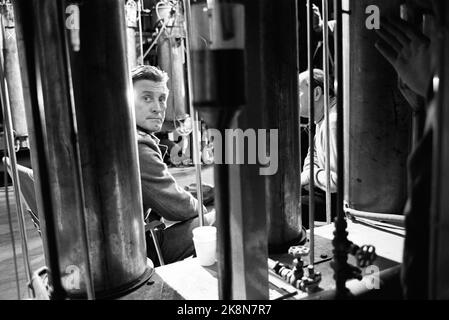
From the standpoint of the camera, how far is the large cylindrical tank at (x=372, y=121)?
1327 millimetres

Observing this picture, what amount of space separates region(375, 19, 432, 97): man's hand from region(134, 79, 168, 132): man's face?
1.49 meters

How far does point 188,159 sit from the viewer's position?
6.71 meters

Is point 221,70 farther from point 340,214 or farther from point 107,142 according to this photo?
point 107,142

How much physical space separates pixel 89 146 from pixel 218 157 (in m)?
0.49

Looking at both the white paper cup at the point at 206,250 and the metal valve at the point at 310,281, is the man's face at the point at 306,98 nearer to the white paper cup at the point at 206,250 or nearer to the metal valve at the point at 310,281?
the white paper cup at the point at 206,250

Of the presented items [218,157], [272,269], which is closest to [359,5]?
[272,269]

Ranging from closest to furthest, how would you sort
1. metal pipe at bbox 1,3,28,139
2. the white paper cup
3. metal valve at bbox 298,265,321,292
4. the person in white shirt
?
metal valve at bbox 298,265,321,292 → the white paper cup → the person in white shirt → metal pipe at bbox 1,3,28,139

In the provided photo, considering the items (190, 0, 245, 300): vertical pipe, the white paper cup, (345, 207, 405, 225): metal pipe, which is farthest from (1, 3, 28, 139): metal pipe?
(190, 0, 245, 300): vertical pipe

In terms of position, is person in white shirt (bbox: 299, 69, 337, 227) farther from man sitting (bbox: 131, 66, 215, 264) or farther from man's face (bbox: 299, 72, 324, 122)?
man sitting (bbox: 131, 66, 215, 264)

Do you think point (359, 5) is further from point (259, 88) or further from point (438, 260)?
point (438, 260)

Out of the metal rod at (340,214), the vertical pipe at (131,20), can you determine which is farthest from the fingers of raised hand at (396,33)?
the vertical pipe at (131,20)

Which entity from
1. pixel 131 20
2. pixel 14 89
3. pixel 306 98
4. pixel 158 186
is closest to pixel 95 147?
pixel 158 186

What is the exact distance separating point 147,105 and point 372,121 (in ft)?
4.31

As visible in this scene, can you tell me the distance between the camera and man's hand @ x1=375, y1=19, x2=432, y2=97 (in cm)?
83
